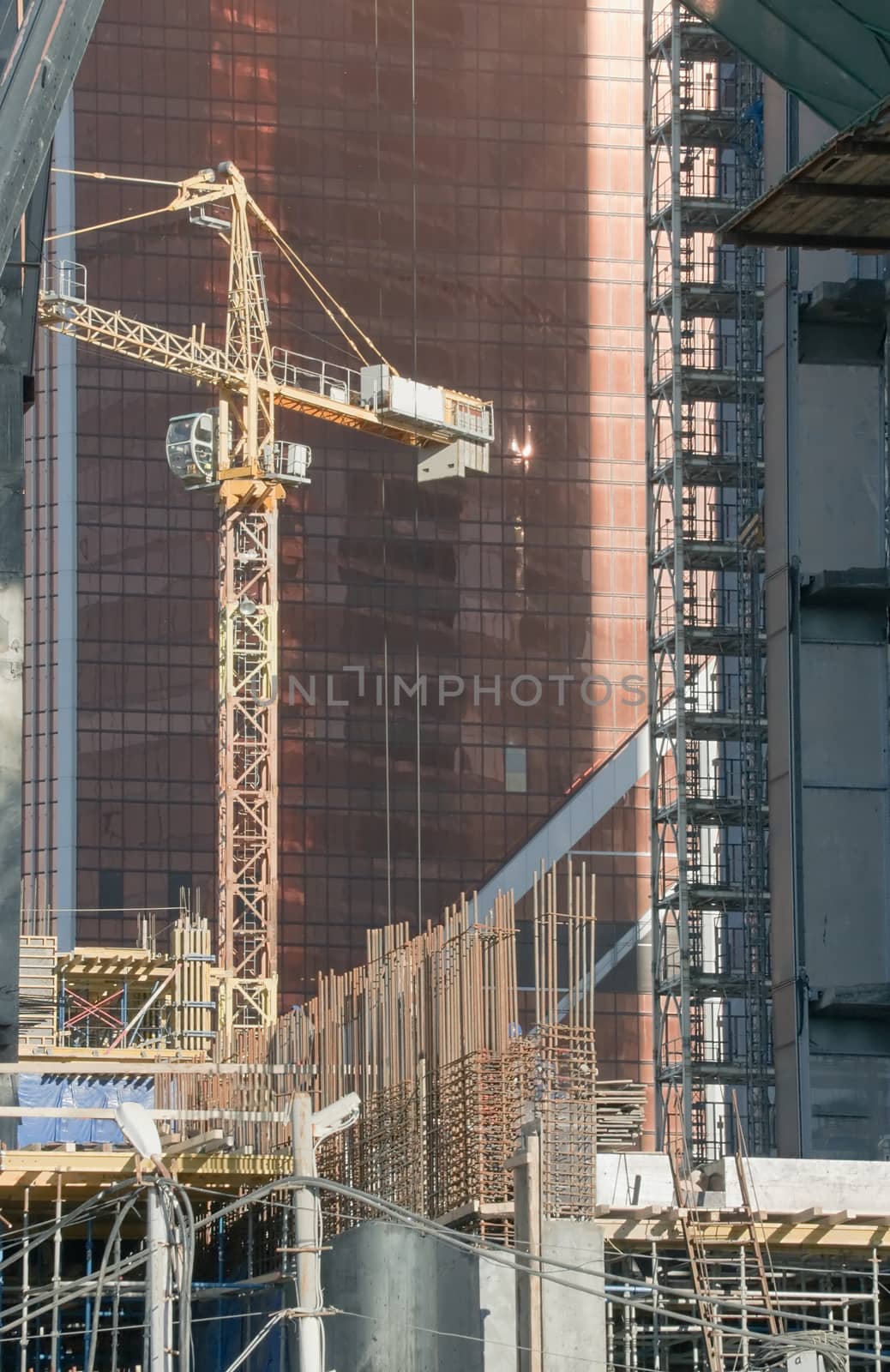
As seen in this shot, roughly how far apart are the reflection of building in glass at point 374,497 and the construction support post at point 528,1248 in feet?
347

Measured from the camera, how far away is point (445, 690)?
14075 cm

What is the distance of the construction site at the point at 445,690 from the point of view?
1123 inches

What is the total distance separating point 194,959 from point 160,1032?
343cm

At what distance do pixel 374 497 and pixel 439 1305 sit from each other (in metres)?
114

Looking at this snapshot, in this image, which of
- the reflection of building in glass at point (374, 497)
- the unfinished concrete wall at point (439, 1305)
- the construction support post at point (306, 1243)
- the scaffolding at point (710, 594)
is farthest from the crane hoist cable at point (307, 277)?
the construction support post at point (306, 1243)

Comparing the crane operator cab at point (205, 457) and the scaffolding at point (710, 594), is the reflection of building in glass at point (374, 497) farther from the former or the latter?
the scaffolding at point (710, 594)

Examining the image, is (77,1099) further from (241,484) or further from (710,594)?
(241,484)

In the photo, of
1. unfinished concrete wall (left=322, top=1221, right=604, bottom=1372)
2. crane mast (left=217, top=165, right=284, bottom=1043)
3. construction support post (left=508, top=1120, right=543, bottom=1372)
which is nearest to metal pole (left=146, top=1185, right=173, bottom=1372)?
construction support post (left=508, top=1120, right=543, bottom=1372)

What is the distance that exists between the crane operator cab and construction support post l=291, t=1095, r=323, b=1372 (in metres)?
80.6

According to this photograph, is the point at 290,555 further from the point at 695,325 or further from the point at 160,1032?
the point at 160,1032

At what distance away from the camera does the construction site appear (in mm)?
28516

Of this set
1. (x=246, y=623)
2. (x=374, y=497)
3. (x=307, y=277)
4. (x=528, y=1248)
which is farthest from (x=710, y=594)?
(x=307, y=277)

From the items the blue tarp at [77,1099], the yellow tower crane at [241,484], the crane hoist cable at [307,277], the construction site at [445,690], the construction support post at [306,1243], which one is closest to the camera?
the construction support post at [306,1243]

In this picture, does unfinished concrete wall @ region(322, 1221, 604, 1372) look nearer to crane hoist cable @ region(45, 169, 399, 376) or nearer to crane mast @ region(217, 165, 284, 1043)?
crane mast @ region(217, 165, 284, 1043)
